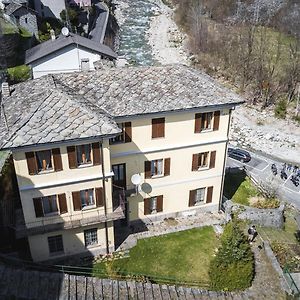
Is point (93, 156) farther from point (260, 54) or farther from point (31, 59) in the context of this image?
point (260, 54)

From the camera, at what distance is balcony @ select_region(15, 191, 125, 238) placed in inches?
997

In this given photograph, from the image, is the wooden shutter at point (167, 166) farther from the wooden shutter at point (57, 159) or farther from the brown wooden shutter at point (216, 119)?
the wooden shutter at point (57, 159)

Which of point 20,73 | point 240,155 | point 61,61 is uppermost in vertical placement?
point 61,61

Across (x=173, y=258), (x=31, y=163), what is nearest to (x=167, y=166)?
(x=173, y=258)

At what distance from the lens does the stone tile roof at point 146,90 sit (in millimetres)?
27006

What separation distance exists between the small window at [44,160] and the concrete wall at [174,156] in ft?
16.9

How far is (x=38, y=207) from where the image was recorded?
25078 millimetres

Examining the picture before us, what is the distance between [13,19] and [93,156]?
48.6 meters

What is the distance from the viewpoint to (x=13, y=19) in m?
63.8

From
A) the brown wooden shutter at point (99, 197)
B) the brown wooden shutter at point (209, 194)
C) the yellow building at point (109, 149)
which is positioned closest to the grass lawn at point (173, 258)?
the yellow building at point (109, 149)

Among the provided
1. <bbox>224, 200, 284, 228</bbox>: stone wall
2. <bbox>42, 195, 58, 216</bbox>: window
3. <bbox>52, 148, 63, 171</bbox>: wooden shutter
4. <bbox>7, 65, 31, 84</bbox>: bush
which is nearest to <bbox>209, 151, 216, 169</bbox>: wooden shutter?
<bbox>224, 200, 284, 228</bbox>: stone wall

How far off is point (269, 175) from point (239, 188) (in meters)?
8.04

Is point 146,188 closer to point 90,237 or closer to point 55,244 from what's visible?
point 90,237

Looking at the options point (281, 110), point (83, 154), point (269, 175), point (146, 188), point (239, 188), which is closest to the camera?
point (83, 154)
